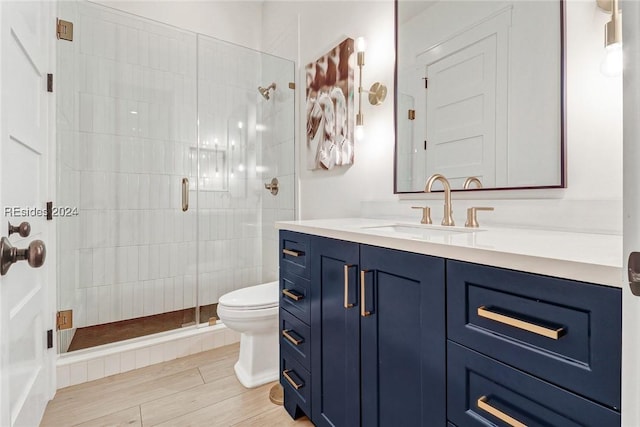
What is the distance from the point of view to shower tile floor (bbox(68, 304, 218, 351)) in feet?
6.65

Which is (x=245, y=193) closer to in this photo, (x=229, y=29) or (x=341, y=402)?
(x=229, y=29)

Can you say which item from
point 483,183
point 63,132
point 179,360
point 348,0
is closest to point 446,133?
point 483,183

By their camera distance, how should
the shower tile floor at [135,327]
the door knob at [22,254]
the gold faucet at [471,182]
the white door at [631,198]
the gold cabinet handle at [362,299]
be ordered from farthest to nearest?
the shower tile floor at [135,327]
the gold faucet at [471,182]
the gold cabinet handle at [362,299]
the door knob at [22,254]
the white door at [631,198]

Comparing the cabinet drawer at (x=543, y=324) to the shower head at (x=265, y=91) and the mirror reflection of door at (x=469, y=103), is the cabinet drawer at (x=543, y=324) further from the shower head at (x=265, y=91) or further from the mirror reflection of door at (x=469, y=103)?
the shower head at (x=265, y=91)

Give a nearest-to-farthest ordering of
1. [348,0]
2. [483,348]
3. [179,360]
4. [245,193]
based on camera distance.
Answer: [483,348] < [348,0] < [179,360] < [245,193]

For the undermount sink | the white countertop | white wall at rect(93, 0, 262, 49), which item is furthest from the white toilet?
white wall at rect(93, 0, 262, 49)

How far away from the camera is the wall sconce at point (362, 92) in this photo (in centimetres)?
171

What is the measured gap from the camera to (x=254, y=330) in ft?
5.79

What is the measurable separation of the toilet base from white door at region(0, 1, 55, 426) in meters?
0.91

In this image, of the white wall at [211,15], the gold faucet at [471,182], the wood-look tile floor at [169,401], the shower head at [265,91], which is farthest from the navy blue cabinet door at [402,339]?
the white wall at [211,15]

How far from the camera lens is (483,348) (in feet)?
2.29

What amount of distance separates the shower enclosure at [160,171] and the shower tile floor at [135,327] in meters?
0.01

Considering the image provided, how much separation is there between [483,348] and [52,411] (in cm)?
198

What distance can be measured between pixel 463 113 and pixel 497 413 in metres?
1.10
